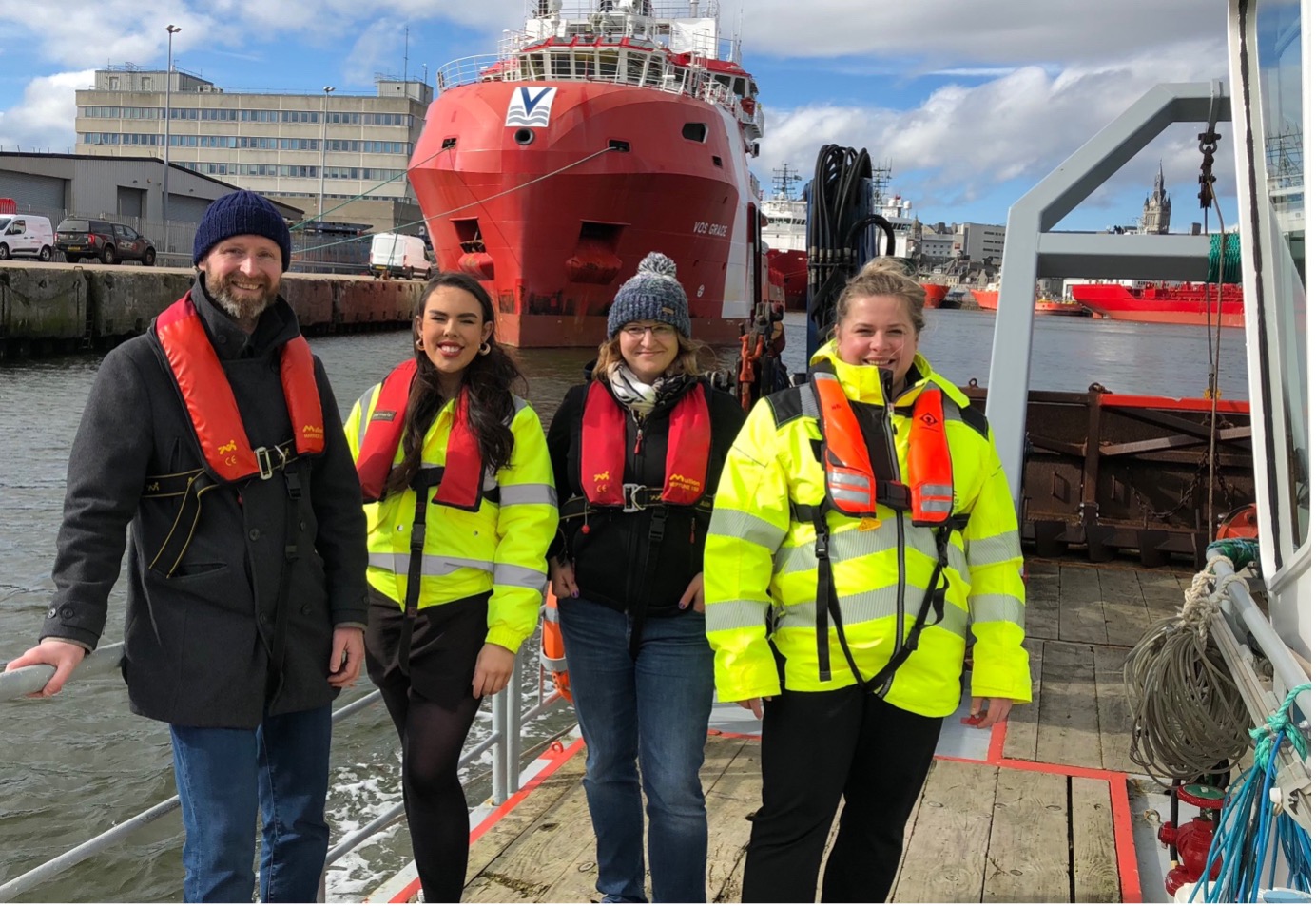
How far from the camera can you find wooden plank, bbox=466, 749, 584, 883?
3346 millimetres

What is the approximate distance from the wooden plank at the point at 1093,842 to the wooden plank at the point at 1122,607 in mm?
1994

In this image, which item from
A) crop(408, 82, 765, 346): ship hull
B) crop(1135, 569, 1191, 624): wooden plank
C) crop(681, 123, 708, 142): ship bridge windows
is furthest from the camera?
crop(681, 123, 708, 142): ship bridge windows

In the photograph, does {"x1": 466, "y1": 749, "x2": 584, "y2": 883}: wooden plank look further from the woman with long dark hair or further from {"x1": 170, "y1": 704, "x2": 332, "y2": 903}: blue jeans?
{"x1": 170, "y1": 704, "x2": 332, "y2": 903}: blue jeans

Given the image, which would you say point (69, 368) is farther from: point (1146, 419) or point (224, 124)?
point (224, 124)

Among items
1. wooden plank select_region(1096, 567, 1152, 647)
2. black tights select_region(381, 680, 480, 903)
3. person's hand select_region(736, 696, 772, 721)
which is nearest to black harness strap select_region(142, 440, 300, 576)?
black tights select_region(381, 680, 480, 903)

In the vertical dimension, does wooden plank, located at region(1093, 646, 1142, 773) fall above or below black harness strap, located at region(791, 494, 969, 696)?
below

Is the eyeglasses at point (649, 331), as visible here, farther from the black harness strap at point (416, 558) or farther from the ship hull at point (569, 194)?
the ship hull at point (569, 194)

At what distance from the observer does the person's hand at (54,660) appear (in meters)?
1.99

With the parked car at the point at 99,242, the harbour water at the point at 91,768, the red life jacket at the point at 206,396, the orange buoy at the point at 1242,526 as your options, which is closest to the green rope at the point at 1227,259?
the harbour water at the point at 91,768

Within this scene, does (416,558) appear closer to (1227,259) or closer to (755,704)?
(755,704)

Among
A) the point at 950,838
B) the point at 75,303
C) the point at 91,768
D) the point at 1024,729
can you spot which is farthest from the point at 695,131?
the point at 950,838

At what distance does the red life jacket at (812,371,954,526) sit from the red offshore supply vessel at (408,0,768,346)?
18.5m

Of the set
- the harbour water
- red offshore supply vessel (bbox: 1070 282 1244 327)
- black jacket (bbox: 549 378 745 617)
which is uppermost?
red offshore supply vessel (bbox: 1070 282 1244 327)

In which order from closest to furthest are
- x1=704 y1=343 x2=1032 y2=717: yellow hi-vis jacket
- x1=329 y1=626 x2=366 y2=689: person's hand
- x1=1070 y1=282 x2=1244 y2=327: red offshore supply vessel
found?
x1=704 y1=343 x2=1032 y2=717: yellow hi-vis jacket → x1=329 y1=626 x2=366 y2=689: person's hand → x1=1070 y1=282 x2=1244 y2=327: red offshore supply vessel
